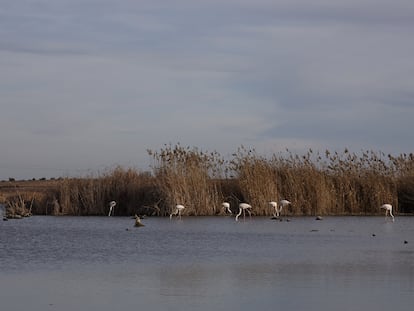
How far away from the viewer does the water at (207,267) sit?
10.1 meters

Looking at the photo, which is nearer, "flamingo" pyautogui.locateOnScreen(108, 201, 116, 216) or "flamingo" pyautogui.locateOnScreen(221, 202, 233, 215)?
"flamingo" pyautogui.locateOnScreen(221, 202, 233, 215)

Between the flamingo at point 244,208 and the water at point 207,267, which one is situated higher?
the flamingo at point 244,208

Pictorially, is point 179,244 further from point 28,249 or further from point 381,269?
point 381,269

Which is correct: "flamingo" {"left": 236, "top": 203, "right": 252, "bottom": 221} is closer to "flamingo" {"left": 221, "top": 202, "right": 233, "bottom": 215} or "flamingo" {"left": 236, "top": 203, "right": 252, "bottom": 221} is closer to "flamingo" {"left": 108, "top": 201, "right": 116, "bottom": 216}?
"flamingo" {"left": 221, "top": 202, "right": 233, "bottom": 215}

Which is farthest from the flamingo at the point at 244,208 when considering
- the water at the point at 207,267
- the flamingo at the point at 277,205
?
the water at the point at 207,267

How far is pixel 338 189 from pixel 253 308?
2144 centimetres

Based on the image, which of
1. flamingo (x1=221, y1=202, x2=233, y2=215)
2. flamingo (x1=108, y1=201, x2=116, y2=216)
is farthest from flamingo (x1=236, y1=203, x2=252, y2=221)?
flamingo (x1=108, y1=201, x2=116, y2=216)

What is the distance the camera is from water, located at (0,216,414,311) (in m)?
10.1

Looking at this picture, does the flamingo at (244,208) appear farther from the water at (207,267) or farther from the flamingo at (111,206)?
the flamingo at (111,206)

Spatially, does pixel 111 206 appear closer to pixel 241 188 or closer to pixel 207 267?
pixel 241 188

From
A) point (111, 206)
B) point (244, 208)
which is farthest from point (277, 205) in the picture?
point (111, 206)

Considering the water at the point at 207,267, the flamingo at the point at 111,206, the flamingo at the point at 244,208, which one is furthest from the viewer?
the flamingo at the point at 111,206

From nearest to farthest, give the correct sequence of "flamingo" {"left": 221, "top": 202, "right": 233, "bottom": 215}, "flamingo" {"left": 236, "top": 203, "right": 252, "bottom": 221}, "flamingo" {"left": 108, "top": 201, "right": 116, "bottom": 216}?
"flamingo" {"left": 236, "top": 203, "right": 252, "bottom": 221} → "flamingo" {"left": 221, "top": 202, "right": 233, "bottom": 215} → "flamingo" {"left": 108, "top": 201, "right": 116, "bottom": 216}

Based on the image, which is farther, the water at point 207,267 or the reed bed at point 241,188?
the reed bed at point 241,188
